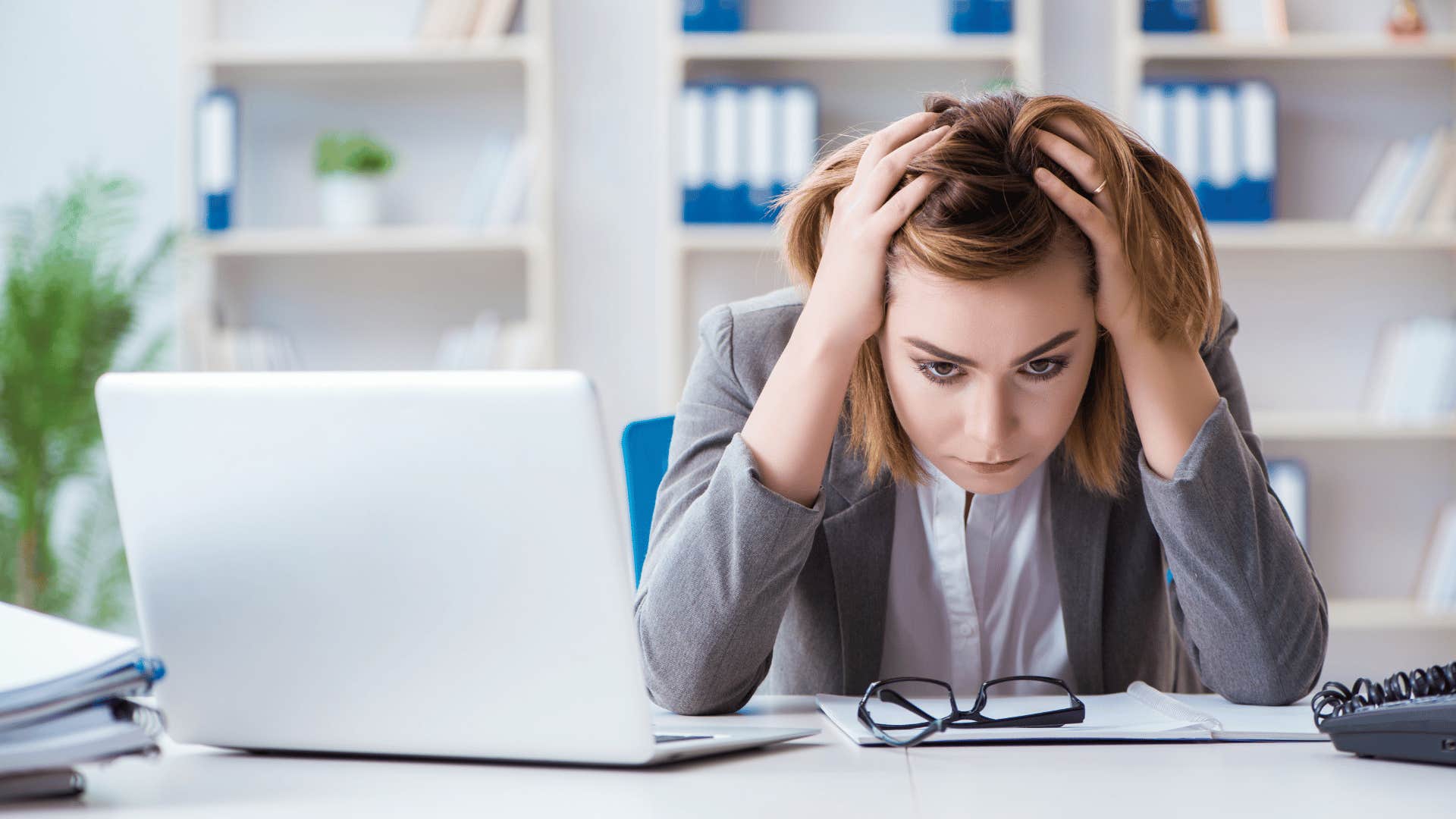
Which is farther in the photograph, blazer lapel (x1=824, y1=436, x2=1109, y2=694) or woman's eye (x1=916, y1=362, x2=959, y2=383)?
blazer lapel (x1=824, y1=436, x2=1109, y2=694)

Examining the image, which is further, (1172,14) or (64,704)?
(1172,14)

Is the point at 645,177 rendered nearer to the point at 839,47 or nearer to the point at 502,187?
the point at 502,187

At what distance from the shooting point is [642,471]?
1.38 m

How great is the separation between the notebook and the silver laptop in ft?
0.60

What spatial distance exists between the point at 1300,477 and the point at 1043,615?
1884 mm

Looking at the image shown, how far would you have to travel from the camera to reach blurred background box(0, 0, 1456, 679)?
287cm

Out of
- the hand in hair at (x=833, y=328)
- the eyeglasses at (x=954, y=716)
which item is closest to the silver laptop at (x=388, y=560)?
the eyeglasses at (x=954, y=716)

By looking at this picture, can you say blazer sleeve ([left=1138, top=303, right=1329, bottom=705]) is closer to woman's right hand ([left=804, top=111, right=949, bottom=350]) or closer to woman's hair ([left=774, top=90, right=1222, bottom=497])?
woman's hair ([left=774, top=90, right=1222, bottom=497])

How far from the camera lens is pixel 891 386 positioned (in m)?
1.08

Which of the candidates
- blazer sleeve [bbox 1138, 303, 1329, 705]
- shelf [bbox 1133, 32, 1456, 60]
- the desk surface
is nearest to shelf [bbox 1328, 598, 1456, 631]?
shelf [bbox 1133, 32, 1456, 60]

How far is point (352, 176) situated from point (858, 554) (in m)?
2.12

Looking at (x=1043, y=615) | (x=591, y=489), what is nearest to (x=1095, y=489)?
(x=1043, y=615)

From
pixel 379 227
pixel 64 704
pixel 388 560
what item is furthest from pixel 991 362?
pixel 379 227

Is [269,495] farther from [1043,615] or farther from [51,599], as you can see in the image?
[51,599]
